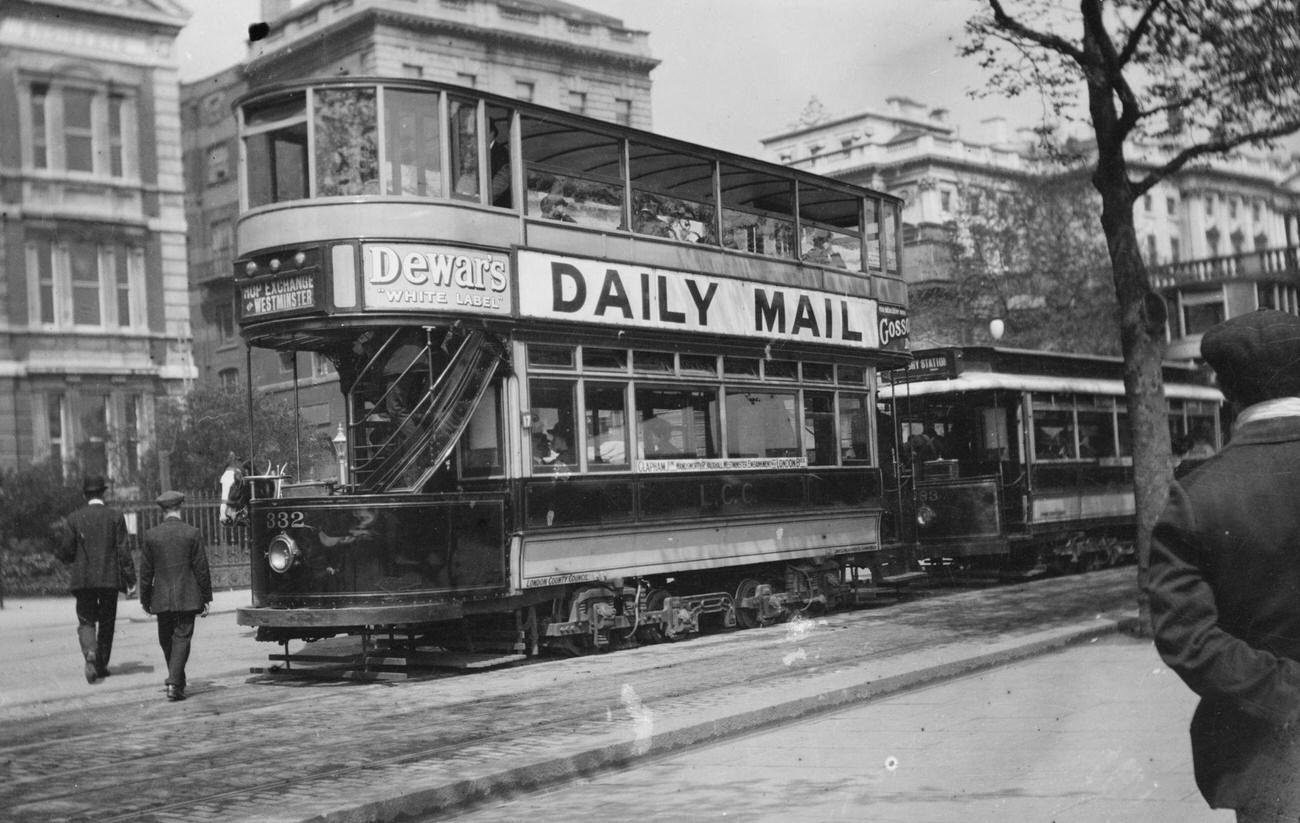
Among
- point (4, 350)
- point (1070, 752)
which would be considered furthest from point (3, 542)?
point (1070, 752)

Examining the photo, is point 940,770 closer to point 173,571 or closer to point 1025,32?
point 173,571

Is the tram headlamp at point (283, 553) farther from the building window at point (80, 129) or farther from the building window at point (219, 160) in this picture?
the building window at point (219, 160)

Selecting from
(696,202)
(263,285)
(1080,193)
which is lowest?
(263,285)

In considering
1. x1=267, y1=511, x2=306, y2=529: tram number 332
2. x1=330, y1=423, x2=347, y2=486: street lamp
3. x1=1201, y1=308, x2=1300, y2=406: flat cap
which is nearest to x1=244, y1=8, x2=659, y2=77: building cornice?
x1=330, y1=423, x2=347, y2=486: street lamp

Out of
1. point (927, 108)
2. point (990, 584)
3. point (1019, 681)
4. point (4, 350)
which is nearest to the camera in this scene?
point (1019, 681)

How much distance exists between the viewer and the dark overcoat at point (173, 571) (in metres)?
11.8

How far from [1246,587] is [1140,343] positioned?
11.5 metres

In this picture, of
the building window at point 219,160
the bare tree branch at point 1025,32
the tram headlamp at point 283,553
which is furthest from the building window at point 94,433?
the bare tree branch at point 1025,32

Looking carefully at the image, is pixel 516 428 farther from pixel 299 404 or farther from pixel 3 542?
pixel 3 542

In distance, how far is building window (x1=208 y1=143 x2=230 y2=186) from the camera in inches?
1506

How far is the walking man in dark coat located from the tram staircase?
8.34ft

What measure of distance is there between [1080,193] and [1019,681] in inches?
1253

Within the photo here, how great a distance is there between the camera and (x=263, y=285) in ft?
41.9

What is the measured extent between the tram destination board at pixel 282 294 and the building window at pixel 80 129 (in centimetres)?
1969
